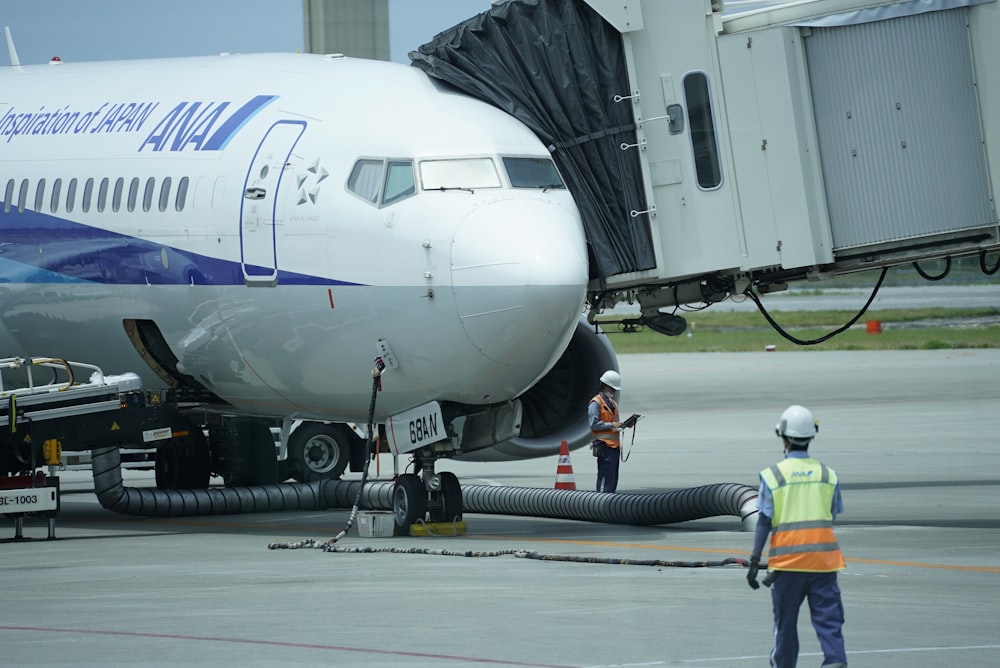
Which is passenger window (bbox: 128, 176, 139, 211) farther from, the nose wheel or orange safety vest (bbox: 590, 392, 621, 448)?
orange safety vest (bbox: 590, 392, 621, 448)

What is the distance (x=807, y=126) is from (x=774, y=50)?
0.92m

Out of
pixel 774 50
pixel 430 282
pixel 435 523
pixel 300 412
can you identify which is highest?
pixel 774 50

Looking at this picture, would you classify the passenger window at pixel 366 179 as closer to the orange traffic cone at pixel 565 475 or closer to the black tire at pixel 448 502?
the black tire at pixel 448 502

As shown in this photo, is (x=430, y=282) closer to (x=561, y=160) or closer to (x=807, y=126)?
(x=561, y=160)

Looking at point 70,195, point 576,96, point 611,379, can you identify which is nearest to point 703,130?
point 576,96

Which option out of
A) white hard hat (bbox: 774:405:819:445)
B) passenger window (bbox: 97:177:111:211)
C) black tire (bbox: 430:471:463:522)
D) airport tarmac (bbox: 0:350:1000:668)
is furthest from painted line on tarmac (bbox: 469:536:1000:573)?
passenger window (bbox: 97:177:111:211)

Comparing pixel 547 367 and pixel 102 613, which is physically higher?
pixel 547 367

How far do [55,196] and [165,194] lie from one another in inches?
86.9

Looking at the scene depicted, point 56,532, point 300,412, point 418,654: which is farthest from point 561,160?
point 418,654

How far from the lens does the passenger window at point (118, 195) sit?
21.5 m

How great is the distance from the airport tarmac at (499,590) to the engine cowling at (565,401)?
102 cm

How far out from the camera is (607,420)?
2284cm

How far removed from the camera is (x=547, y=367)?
18891 mm

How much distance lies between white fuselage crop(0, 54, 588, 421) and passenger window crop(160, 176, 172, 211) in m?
0.02
